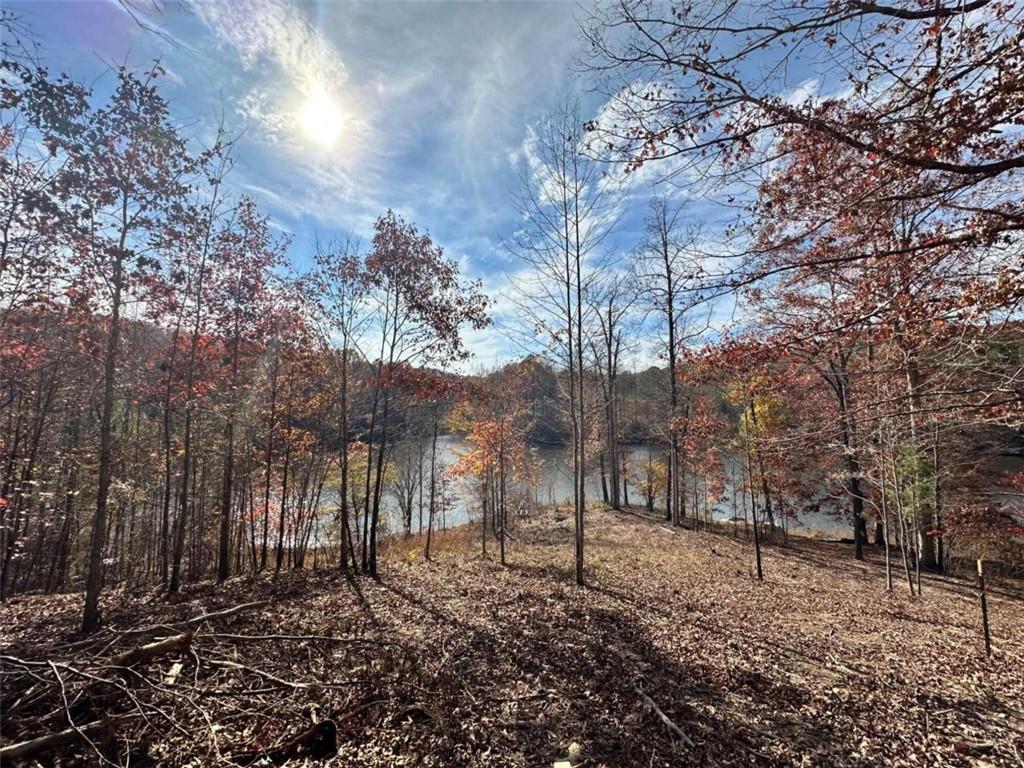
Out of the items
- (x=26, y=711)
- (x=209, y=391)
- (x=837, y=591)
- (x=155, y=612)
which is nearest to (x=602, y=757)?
(x=26, y=711)

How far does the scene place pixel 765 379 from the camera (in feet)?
20.3

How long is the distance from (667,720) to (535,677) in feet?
4.44

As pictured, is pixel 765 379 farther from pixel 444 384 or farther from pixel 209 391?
pixel 209 391

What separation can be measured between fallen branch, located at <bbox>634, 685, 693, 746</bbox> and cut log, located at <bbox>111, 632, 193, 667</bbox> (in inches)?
164

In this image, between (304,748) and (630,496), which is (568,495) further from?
(304,748)

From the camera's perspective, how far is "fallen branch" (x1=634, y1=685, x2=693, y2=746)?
11.0ft

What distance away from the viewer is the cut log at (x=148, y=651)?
3.32 metres

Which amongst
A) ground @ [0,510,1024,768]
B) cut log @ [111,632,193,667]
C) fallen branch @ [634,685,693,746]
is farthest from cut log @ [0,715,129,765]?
fallen branch @ [634,685,693,746]

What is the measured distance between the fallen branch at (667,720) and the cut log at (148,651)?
4.16 metres

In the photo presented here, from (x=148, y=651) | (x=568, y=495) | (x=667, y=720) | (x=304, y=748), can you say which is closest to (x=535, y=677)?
(x=667, y=720)

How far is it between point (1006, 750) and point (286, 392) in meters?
12.8

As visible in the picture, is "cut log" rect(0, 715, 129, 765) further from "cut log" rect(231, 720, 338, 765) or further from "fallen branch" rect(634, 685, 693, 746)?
"fallen branch" rect(634, 685, 693, 746)

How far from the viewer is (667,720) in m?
3.52

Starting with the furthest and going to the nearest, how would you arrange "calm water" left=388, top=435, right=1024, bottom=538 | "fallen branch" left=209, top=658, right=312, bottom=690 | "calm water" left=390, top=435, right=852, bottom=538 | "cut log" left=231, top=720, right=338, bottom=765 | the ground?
"calm water" left=390, top=435, right=852, bottom=538 < "calm water" left=388, top=435, right=1024, bottom=538 < "fallen branch" left=209, top=658, right=312, bottom=690 < the ground < "cut log" left=231, top=720, right=338, bottom=765
